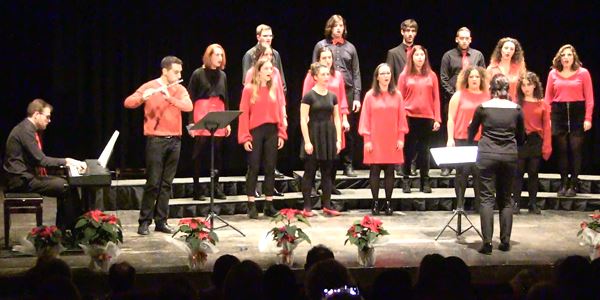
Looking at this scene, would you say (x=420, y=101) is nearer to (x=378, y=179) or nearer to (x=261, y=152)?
(x=378, y=179)

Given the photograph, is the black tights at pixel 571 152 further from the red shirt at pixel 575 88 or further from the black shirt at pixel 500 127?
the black shirt at pixel 500 127

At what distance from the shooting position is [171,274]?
677 cm

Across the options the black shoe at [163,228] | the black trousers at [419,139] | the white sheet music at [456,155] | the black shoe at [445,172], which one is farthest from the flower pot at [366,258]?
the black shoe at [445,172]

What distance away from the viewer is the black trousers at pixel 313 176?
30.2 ft

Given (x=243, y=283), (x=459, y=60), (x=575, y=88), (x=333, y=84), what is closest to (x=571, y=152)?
(x=575, y=88)

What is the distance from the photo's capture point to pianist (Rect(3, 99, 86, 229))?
755cm

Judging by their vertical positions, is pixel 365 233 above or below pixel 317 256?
below

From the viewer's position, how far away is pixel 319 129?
29.9ft

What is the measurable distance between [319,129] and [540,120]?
87.9 inches

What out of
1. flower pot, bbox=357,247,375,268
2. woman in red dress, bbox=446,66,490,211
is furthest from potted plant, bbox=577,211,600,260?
flower pot, bbox=357,247,375,268

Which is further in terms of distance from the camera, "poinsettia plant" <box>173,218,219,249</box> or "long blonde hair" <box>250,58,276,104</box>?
"long blonde hair" <box>250,58,276,104</box>

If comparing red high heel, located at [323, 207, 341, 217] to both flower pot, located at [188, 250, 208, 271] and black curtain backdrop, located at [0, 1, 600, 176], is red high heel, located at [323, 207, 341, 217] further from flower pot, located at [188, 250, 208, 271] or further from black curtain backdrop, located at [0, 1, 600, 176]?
flower pot, located at [188, 250, 208, 271]

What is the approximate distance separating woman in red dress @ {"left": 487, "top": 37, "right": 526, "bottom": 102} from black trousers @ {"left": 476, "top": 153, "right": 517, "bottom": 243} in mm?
2123

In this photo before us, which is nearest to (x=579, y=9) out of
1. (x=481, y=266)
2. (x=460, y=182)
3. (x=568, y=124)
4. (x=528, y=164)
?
(x=568, y=124)
